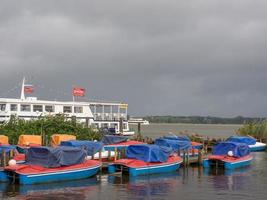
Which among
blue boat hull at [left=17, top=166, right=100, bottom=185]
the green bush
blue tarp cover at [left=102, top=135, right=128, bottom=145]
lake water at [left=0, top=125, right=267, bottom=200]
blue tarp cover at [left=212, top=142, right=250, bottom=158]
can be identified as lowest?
lake water at [left=0, top=125, right=267, bottom=200]

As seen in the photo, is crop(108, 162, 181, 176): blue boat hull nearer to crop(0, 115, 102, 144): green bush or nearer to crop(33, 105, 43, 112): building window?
crop(0, 115, 102, 144): green bush

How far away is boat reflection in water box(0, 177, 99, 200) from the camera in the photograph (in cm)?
3472

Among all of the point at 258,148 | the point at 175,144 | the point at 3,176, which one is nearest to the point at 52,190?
the point at 3,176

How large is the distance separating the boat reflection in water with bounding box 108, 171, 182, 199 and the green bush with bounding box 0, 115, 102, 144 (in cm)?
2070

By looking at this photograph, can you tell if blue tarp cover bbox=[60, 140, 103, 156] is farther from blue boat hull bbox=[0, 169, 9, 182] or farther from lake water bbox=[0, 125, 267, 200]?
blue boat hull bbox=[0, 169, 9, 182]

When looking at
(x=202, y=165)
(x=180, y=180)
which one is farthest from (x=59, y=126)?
(x=180, y=180)

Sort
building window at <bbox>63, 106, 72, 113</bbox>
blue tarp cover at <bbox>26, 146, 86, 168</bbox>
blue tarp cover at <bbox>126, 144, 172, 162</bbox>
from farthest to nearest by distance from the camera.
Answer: building window at <bbox>63, 106, 72, 113</bbox> → blue tarp cover at <bbox>126, 144, 172, 162</bbox> → blue tarp cover at <bbox>26, 146, 86, 168</bbox>

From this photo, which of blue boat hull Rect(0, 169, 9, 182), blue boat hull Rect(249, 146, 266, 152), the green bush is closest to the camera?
blue boat hull Rect(0, 169, 9, 182)

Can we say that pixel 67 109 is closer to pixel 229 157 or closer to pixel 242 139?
pixel 242 139

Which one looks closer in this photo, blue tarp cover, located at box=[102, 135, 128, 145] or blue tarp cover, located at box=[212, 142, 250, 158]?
blue tarp cover, located at box=[212, 142, 250, 158]

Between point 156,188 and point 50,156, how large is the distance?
877cm

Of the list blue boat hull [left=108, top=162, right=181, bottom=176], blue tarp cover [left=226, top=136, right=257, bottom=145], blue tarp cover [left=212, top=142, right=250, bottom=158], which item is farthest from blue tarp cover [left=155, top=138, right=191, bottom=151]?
blue tarp cover [left=226, top=136, right=257, bottom=145]

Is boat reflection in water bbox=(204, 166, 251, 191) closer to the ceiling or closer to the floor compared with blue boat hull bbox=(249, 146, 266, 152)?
closer to the floor

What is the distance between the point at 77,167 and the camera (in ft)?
138
